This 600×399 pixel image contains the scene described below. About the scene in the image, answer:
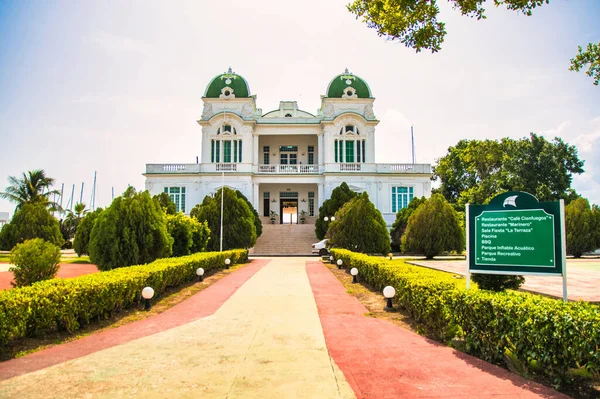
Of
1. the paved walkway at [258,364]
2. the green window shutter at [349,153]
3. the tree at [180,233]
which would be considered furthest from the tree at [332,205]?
the paved walkway at [258,364]

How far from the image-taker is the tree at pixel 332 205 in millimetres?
32844

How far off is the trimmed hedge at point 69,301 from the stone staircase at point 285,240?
2156 centimetres

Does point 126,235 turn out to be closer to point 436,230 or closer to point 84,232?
point 84,232

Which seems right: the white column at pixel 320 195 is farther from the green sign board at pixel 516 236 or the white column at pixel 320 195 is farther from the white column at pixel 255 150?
the green sign board at pixel 516 236

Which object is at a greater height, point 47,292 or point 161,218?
point 161,218

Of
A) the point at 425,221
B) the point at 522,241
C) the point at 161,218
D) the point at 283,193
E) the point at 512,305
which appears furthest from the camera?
the point at 283,193

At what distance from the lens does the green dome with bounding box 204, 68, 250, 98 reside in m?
38.6

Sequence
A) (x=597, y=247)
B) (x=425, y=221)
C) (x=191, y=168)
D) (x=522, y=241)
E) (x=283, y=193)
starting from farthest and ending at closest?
1. (x=283, y=193)
2. (x=191, y=168)
3. (x=597, y=247)
4. (x=425, y=221)
5. (x=522, y=241)

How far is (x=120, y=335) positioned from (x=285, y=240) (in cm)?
2690

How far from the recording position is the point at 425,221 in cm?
2375

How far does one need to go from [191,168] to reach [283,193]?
8.65 m

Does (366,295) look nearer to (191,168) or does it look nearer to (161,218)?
(161,218)

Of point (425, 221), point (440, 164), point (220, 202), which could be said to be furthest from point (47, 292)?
point (440, 164)

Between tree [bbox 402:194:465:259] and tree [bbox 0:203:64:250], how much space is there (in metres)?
19.9
